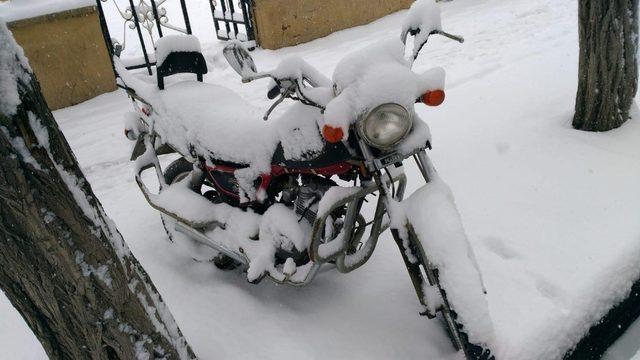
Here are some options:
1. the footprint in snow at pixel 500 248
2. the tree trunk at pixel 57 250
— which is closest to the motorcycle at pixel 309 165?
the footprint in snow at pixel 500 248

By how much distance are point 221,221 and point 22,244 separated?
117 centimetres

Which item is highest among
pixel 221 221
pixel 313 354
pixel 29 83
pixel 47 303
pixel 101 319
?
pixel 29 83

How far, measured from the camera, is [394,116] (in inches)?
68.3

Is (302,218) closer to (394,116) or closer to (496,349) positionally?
(394,116)

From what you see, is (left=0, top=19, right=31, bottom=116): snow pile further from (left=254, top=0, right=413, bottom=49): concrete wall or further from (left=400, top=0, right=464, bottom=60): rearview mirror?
(left=254, top=0, right=413, bottom=49): concrete wall

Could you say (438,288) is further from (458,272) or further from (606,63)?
(606,63)

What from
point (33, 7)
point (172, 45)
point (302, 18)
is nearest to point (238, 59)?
point (172, 45)

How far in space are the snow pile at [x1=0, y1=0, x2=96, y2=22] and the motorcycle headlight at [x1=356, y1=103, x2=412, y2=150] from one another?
16.5ft

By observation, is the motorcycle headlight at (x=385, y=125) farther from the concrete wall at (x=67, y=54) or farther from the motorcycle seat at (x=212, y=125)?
the concrete wall at (x=67, y=54)

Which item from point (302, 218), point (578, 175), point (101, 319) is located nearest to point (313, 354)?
point (302, 218)

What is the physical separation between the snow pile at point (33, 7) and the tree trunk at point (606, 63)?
17.2ft

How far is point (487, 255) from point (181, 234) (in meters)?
1.77

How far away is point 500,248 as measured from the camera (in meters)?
2.60

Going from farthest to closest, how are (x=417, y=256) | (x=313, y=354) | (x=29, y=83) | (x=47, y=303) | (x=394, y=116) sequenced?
(x=313, y=354), (x=417, y=256), (x=394, y=116), (x=47, y=303), (x=29, y=83)
